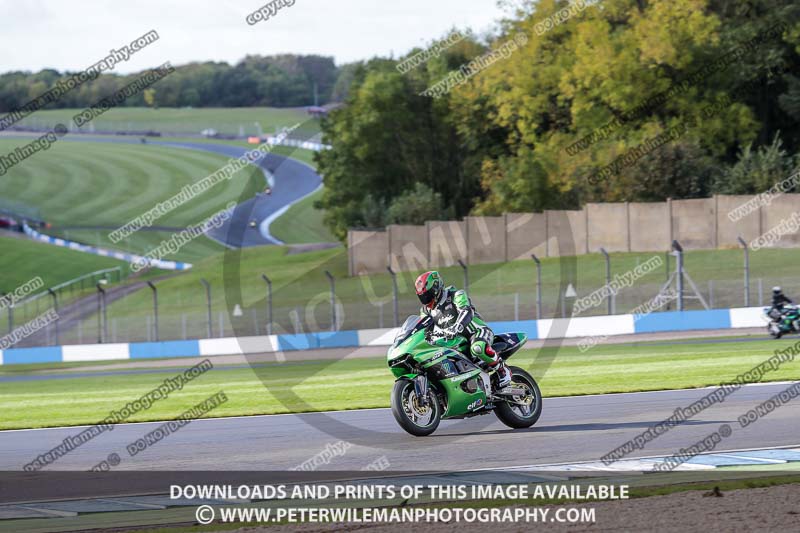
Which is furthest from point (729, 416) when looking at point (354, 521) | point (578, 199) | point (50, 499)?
point (578, 199)

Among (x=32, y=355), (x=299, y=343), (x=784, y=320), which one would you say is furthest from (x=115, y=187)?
(x=784, y=320)

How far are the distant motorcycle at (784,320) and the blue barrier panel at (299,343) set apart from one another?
16.3 metres

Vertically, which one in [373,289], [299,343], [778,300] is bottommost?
[299,343]

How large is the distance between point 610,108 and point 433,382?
52826 mm

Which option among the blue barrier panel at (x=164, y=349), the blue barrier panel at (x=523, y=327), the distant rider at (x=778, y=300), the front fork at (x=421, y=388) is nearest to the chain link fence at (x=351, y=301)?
the blue barrier panel at (x=164, y=349)

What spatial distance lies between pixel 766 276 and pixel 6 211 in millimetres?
78807

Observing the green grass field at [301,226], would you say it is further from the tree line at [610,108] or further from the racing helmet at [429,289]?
the racing helmet at [429,289]

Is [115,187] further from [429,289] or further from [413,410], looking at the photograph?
[413,410]

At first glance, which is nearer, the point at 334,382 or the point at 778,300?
the point at 334,382

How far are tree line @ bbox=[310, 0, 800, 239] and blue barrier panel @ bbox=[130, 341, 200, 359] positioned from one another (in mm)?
25463

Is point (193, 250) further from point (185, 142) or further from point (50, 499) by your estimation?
point (50, 499)

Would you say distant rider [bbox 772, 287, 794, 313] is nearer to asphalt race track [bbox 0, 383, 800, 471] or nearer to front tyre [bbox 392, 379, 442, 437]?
asphalt race track [bbox 0, 383, 800, 471]

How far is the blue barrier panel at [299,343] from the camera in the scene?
41.9 m

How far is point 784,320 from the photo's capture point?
31.3m
